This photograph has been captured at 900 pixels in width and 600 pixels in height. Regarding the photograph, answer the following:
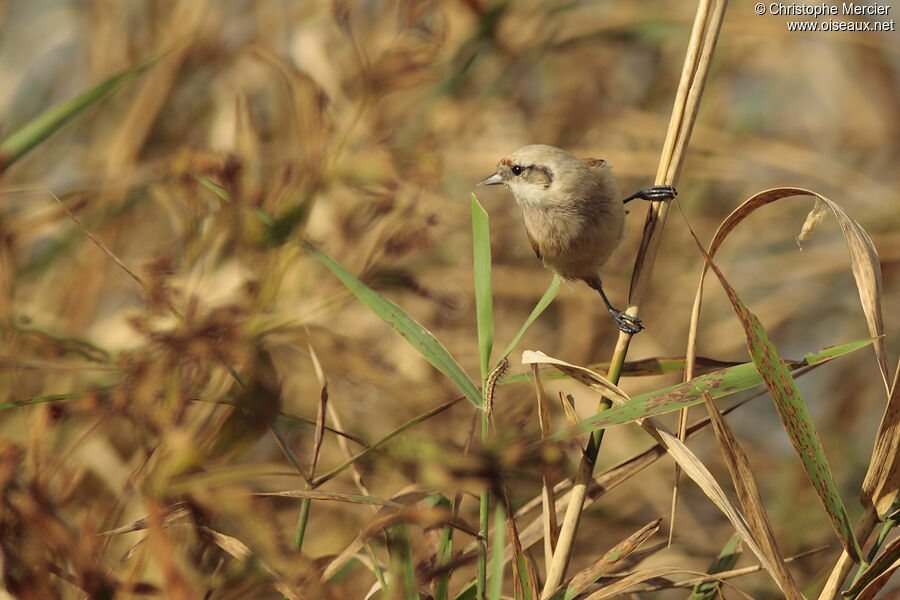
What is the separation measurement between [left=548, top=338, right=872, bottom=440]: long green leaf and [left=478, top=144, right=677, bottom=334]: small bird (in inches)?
30.5

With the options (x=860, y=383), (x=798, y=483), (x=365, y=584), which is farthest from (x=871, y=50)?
(x=365, y=584)

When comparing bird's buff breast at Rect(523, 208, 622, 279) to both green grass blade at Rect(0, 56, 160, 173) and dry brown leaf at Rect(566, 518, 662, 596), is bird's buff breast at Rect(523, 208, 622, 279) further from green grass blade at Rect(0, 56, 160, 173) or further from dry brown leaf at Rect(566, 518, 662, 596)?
green grass blade at Rect(0, 56, 160, 173)

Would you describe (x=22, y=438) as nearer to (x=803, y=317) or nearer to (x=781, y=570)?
(x=781, y=570)

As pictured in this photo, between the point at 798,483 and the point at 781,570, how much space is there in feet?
6.98

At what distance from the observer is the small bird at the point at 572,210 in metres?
2.04

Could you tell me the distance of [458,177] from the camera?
3.66 metres

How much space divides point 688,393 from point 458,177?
2570 mm

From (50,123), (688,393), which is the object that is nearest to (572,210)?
(688,393)

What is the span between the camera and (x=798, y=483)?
312 centimetres

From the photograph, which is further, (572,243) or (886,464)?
(572,243)

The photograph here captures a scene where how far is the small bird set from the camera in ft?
6.68

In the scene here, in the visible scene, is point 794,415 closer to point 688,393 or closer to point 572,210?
point 688,393

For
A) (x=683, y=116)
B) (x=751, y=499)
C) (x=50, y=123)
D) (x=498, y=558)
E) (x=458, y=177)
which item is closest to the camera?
(x=498, y=558)

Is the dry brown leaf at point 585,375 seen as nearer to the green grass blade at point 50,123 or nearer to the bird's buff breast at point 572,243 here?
the bird's buff breast at point 572,243
